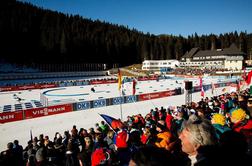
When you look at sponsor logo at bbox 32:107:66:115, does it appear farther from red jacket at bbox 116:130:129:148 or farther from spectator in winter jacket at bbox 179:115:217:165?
spectator in winter jacket at bbox 179:115:217:165

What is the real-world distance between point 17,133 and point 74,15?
132284 mm

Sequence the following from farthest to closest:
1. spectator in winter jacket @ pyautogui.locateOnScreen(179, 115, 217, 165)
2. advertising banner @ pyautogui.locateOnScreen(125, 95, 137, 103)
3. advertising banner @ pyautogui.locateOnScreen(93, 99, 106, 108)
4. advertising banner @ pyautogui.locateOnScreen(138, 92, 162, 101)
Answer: advertising banner @ pyautogui.locateOnScreen(138, 92, 162, 101) < advertising banner @ pyautogui.locateOnScreen(125, 95, 137, 103) < advertising banner @ pyautogui.locateOnScreen(93, 99, 106, 108) < spectator in winter jacket @ pyautogui.locateOnScreen(179, 115, 217, 165)

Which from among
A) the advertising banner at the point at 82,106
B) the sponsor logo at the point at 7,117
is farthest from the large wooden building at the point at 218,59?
the sponsor logo at the point at 7,117

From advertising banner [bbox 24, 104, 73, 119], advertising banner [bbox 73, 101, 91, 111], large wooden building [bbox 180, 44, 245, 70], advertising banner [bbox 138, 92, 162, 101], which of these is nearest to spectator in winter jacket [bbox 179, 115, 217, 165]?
advertising banner [bbox 24, 104, 73, 119]

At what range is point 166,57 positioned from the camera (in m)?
130

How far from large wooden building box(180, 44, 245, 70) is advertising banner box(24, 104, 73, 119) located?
86877 mm

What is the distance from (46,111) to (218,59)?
4001 inches

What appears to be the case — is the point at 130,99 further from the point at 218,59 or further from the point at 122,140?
the point at 218,59

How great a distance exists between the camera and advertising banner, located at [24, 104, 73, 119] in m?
19.0

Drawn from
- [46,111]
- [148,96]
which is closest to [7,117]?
[46,111]

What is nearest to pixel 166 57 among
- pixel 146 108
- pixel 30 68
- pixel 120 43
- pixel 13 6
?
pixel 120 43

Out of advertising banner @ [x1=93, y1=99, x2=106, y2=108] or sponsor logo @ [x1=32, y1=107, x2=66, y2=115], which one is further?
advertising banner @ [x1=93, y1=99, x2=106, y2=108]

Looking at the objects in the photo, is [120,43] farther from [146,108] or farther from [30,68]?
[146,108]

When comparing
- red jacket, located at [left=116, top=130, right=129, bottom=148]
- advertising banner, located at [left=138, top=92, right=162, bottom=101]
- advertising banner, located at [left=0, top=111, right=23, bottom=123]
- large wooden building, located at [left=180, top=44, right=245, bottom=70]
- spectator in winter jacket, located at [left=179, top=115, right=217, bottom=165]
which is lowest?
advertising banner, located at [left=0, top=111, right=23, bottom=123]
